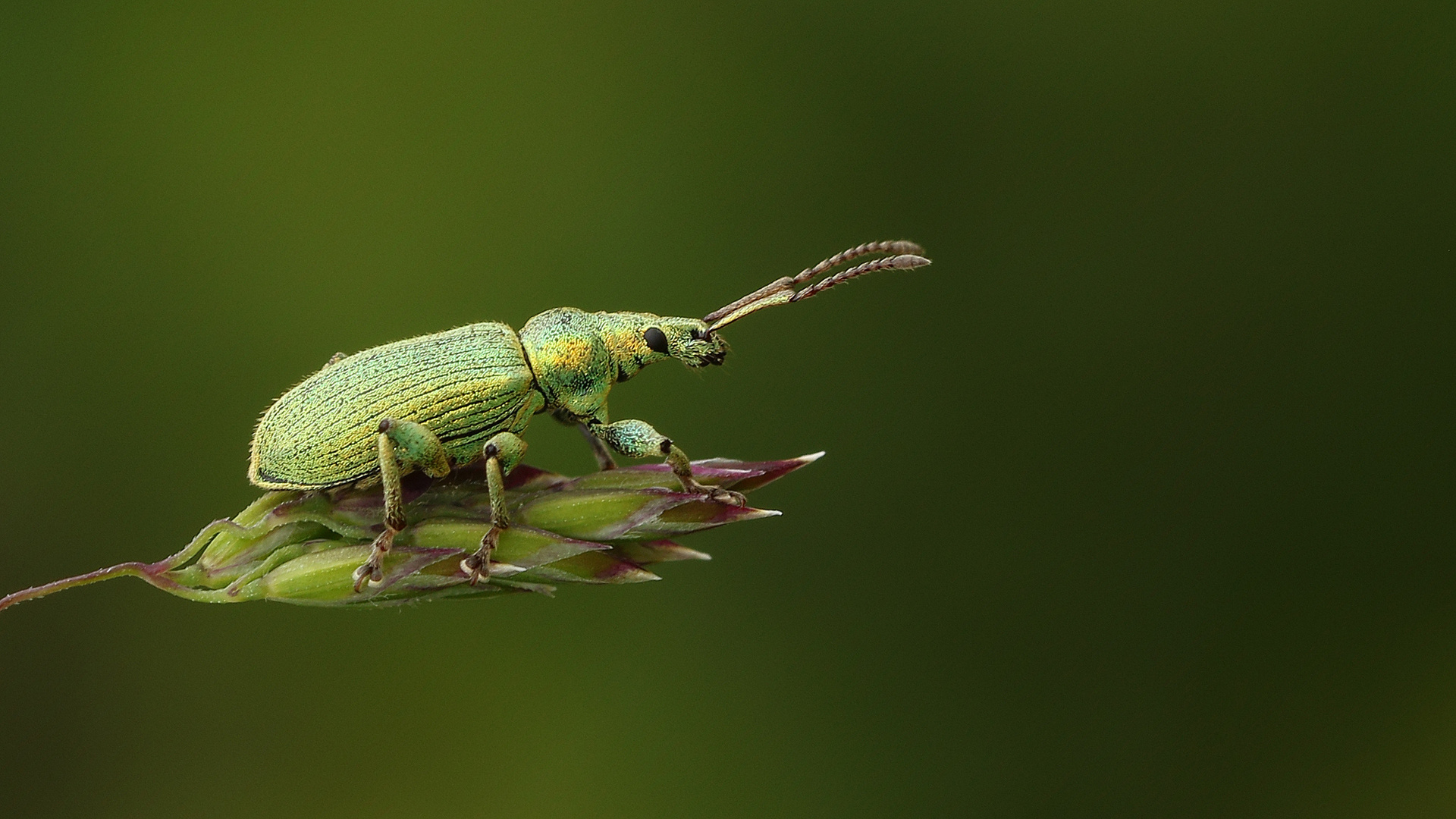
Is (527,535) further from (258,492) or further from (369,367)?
(258,492)

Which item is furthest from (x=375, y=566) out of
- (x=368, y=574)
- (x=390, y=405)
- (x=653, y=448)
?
(x=653, y=448)

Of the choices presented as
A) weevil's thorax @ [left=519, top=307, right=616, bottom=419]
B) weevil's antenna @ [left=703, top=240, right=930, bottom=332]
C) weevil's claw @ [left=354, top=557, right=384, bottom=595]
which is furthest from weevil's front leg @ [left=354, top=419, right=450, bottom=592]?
weevil's antenna @ [left=703, top=240, right=930, bottom=332]

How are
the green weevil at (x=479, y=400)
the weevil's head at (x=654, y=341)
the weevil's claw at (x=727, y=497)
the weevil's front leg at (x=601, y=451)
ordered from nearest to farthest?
1. the green weevil at (x=479, y=400)
2. the weevil's claw at (x=727, y=497)
3. the weevil's head at (x=654, y=341)
4. the weevil's front leg at (x=601, y=451)

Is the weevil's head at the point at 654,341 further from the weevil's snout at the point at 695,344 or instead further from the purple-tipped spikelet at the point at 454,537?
the purple-tipped spikelet at the point at 454,537

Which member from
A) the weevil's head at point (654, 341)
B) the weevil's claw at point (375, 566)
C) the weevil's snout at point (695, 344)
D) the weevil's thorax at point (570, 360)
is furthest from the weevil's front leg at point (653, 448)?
the weevil's claw at point (375, 566)

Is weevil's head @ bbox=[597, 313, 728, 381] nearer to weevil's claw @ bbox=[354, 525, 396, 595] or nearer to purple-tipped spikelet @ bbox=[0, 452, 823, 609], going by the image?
purple-tipped spikelet @ bbox=[0, 452, 823, 609]

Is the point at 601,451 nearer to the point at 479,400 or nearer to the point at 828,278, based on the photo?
the point at 479,400
